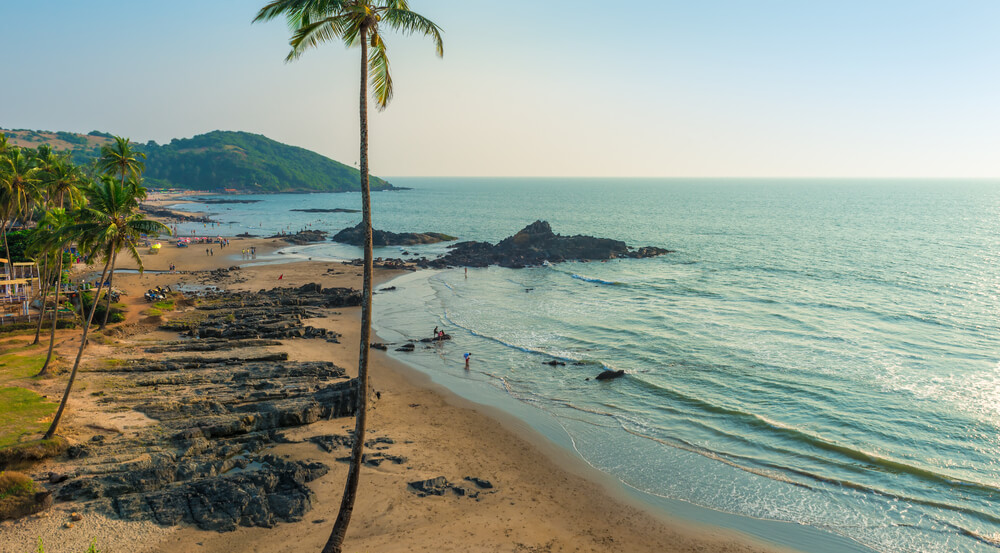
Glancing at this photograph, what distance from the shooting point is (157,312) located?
44.8 m

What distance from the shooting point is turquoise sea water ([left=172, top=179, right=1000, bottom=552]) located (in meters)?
22.0

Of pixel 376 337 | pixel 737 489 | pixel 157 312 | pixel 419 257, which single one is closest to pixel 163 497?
pixel 737 489

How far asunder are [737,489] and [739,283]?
4769 centimetres

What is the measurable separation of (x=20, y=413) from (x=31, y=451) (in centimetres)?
401

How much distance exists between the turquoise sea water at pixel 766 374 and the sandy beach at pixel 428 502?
7.78ft

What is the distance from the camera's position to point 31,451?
19.2m

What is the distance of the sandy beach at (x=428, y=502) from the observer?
1650 cm

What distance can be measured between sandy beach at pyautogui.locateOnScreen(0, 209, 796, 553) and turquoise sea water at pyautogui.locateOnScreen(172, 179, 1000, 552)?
2370mm

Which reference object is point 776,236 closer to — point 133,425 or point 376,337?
point 376,337

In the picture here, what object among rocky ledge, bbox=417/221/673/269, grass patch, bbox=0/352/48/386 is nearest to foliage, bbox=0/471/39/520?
grass patch, bbox=0/352/48/386

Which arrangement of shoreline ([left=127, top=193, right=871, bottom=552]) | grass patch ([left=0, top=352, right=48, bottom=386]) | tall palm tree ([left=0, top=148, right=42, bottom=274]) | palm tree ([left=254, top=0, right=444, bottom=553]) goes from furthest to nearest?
tall palm tree ([left=0, top=148, right=42, bottom=274]) < grass patch ([left=0, top=352, right=48, bottom=386]) < shoreline ([left=127, top=193, right=871, bottom=552]) < palm tree ([left=254, top=0, right=444, bottom=553])

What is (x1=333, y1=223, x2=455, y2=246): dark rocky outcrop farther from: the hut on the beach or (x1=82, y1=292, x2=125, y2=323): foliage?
(x1=82, y1=292, x2=125, y2=323): foliage

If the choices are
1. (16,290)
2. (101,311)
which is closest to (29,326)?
(101,311)

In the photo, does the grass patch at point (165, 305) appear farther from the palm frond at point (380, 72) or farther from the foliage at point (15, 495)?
the palm frond at point (380, 72)
